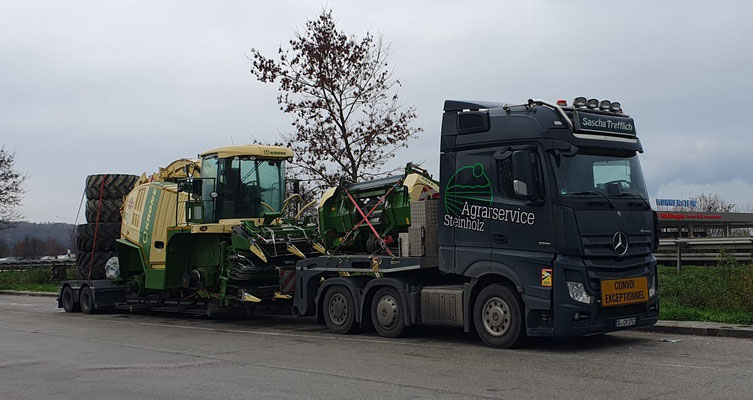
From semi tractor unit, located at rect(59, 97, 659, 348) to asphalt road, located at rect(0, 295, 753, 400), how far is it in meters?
0.51

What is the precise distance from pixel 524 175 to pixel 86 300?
48.2 feet

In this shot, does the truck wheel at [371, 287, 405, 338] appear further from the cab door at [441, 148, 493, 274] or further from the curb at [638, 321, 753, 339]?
the curb at [638, 321, 753, 339]

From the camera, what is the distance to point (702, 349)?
11398 millimetres

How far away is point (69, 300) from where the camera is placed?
885 inches

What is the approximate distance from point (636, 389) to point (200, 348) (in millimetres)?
7195

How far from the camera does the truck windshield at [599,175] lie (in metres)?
11.4

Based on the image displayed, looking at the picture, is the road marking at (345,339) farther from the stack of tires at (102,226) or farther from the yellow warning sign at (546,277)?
the stack of tires at (102,226)

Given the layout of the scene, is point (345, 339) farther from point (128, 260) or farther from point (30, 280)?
point (30, 280)

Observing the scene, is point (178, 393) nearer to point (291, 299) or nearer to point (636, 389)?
point (636, 389)

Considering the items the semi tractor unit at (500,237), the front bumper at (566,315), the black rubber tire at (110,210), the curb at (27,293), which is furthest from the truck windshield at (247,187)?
the curb at (27,293)

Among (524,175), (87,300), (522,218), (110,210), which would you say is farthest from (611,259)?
(87,300)

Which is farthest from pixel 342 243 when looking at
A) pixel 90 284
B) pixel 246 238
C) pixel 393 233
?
pixel 90 284

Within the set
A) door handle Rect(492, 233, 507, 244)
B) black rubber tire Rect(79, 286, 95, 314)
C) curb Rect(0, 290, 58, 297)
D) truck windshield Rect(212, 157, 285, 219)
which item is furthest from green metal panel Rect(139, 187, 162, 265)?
curb Rect(0, 290, 58, 297)

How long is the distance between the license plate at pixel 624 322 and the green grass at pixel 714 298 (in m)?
2.71
